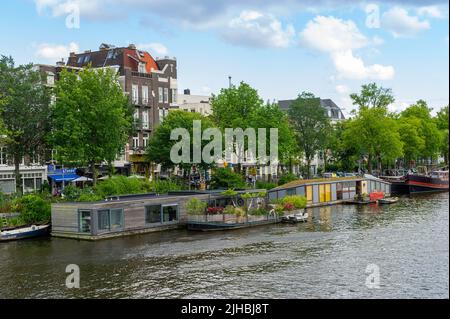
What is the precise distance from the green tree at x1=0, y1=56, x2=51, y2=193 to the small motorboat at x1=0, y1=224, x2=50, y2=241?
1198 cm

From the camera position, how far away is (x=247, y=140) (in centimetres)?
7494

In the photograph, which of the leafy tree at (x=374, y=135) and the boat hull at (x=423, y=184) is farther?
the leafy tree at (x=374, y=135)

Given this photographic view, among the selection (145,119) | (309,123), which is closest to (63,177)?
(145,119)

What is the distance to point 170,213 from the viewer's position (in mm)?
49625

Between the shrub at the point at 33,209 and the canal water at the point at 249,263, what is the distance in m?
4.72

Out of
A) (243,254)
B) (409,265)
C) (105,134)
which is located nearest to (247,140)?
(105,134)

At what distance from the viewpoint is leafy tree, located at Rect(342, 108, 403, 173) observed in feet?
286

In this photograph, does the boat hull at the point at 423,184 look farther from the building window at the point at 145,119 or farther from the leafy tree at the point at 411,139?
the building window at the point at 145,119

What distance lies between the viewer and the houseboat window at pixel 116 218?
148 ft

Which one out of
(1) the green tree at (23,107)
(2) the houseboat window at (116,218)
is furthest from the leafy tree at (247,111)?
(2) the houseboat window at (116,218)

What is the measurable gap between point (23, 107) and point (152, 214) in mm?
18945
